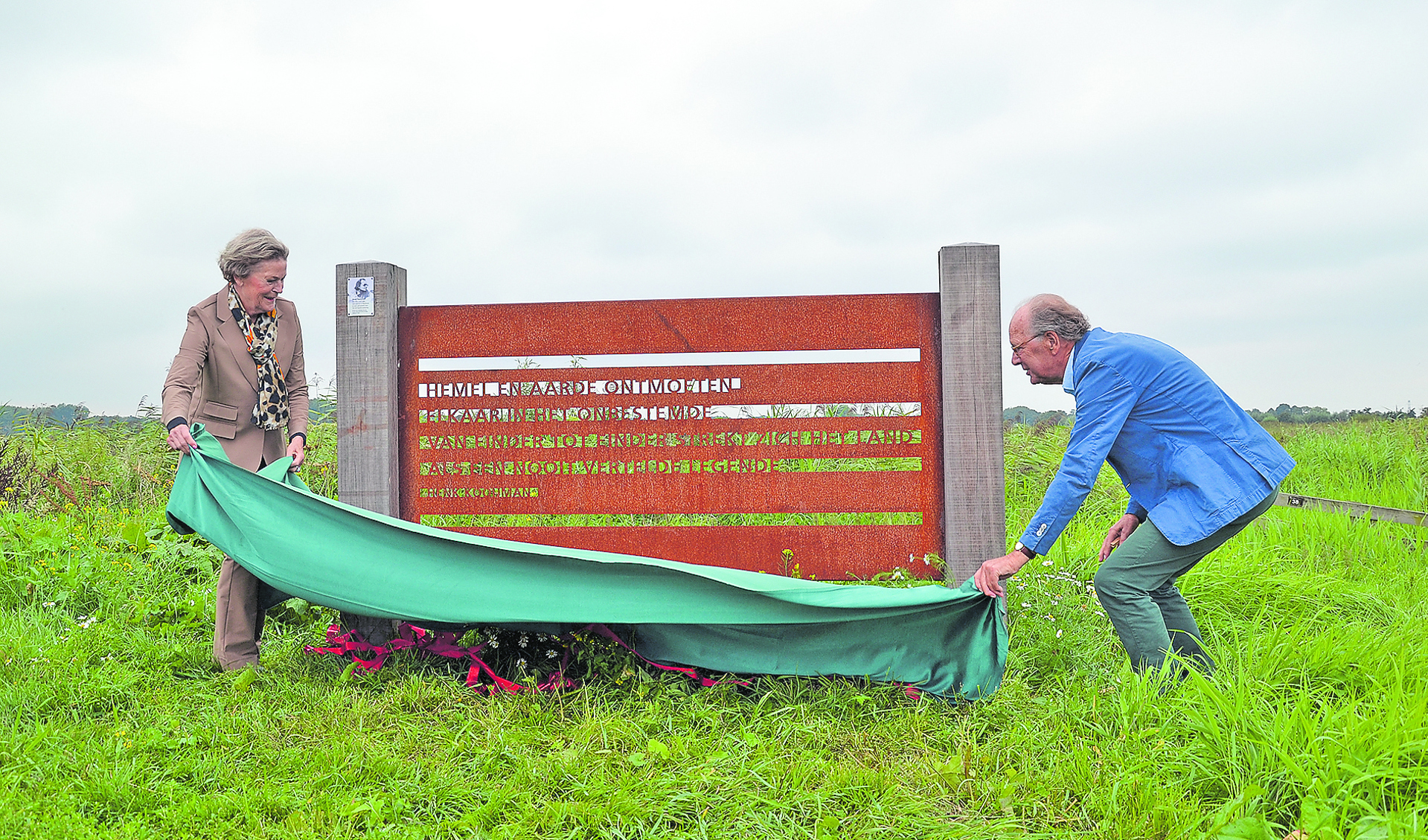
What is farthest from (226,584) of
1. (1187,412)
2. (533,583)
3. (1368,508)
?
(1368,508)

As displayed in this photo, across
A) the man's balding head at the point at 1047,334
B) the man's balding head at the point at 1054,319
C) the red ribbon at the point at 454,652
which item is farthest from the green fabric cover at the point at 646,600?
the man's balding head at the point at 1054,319

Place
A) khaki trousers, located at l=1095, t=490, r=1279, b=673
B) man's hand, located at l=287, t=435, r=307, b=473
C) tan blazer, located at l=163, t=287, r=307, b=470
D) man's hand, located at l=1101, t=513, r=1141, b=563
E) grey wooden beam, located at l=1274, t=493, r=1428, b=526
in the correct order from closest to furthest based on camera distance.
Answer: khaki trousers, located at l=1095, t=490, r=1279, b=673, man's hand, located at l=1101, t=513, r=1141, b=563, tan blazer, located at l=163, t=287, r=307, b=470, man's hand, located at l=287, t=435, r=307, b=473, grey wooden beam, located at l=1274, t=493, r=1428, b=526

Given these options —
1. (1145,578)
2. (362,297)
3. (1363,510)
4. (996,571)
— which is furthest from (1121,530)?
A: (1363,510)

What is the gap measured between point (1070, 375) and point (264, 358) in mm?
3268

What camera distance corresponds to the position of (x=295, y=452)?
3.67m

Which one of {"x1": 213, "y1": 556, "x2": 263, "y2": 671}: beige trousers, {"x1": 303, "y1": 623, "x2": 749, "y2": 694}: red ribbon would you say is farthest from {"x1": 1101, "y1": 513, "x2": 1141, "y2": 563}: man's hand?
{"x1": 213, "y1": 556, "x2": 263, "y2": 671}: beige trousers

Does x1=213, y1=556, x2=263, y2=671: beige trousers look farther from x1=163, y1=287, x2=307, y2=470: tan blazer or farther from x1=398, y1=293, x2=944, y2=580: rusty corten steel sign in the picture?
x1=398, y1=293, x2=944, y2=580: rusty corten steel sign

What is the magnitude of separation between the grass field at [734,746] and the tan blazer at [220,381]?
93 centimetres

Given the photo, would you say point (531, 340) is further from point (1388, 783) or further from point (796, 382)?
point (1388, 783)

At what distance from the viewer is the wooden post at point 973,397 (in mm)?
4230

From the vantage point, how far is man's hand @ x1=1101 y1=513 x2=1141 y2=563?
326 centimetres

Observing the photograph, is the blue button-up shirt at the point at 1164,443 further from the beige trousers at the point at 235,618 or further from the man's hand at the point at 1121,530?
the beige trousers at the point at 235,618

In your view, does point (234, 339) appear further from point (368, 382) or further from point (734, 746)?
point (734, 746)

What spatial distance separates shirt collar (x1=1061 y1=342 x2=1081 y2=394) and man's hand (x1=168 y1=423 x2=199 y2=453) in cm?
336
